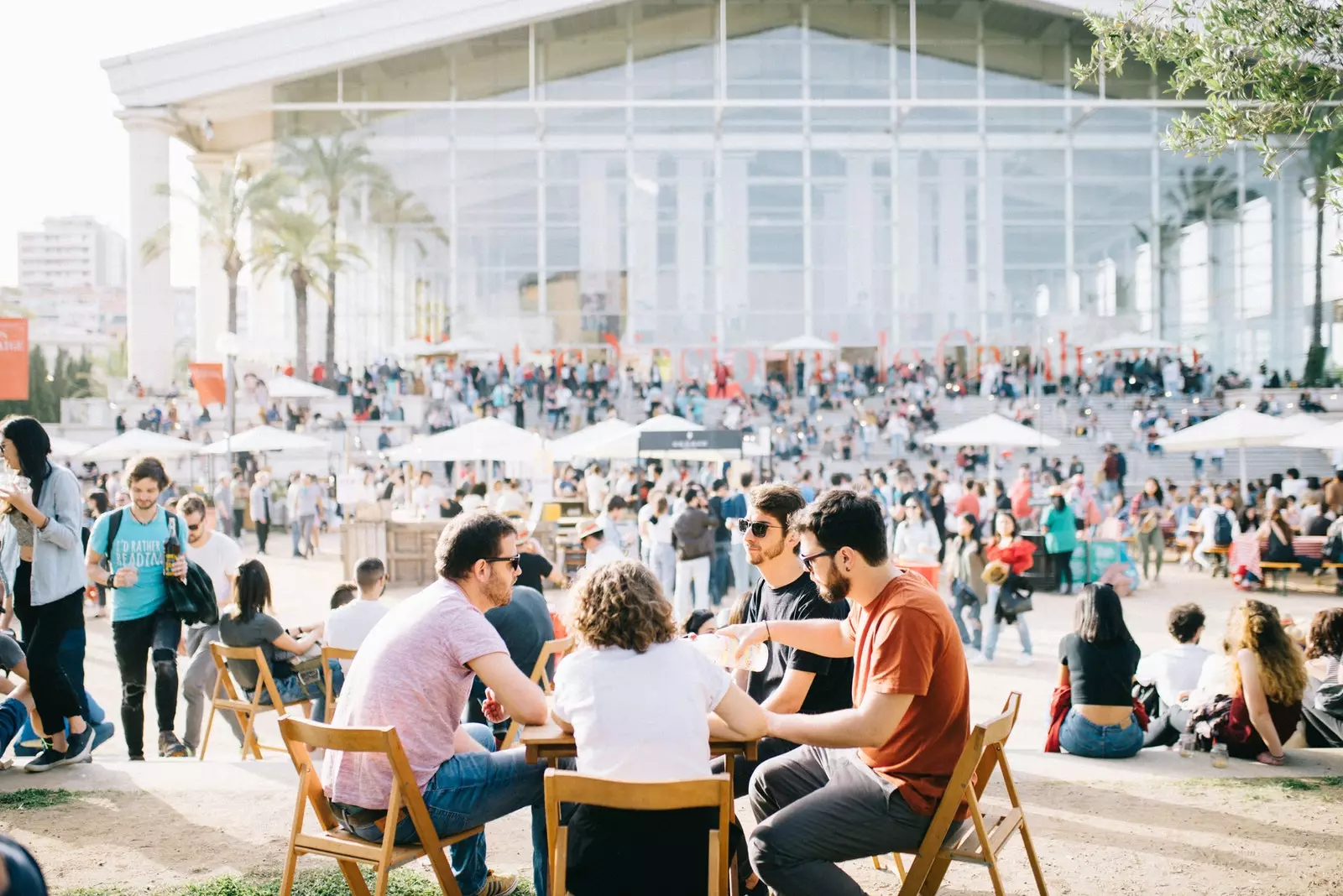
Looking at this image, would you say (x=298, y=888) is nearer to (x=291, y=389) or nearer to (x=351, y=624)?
(x=351, y=624)

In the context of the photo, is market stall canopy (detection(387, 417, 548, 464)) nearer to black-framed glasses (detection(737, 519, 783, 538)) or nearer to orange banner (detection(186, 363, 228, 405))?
orange banner (detection(186, 363, 228, 405))

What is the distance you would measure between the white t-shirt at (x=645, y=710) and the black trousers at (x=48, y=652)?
3.28 meters

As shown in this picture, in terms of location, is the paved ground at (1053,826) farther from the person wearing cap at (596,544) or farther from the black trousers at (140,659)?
the person wearing cap at (596,544)

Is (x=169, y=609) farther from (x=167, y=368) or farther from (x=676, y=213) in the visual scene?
(x=676, y=213)

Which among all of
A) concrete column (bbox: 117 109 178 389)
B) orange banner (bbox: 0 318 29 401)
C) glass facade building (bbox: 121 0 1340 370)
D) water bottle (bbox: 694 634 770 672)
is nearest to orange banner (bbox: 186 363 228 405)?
concrete column (bbox: 117 109 178 389)

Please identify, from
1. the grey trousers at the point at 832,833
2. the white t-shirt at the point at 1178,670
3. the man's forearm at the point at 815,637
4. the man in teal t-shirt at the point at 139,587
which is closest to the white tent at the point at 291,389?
the man in teal t-shirt at the point at 139,587

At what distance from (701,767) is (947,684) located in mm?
794

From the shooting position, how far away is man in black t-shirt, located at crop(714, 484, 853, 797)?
378cm

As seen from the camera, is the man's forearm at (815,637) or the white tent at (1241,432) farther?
the white tent at (1241,432)

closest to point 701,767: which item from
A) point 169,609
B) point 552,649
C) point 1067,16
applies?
point 552,649

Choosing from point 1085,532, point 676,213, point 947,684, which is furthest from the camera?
point 676,213

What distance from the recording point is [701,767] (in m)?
3.09

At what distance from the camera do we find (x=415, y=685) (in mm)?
3391

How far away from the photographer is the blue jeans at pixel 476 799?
11.3 ft
